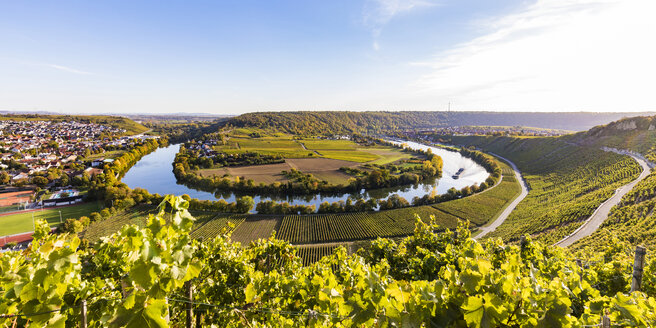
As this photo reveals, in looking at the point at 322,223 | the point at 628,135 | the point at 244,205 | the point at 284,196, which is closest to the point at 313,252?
the point at 322,223

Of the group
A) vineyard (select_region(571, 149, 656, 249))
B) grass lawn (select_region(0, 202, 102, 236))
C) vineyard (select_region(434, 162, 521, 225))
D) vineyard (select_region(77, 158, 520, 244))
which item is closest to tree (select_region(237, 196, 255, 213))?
vineyard (select_region(77, 158, 520, 244))

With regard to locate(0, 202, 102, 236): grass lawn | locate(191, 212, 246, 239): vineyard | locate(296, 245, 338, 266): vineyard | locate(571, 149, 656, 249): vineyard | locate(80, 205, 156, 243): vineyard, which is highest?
locate(571, 149, 656, 249): vineyard

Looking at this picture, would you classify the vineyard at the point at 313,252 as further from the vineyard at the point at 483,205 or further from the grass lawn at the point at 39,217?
the grass lawn at the point at 39,217

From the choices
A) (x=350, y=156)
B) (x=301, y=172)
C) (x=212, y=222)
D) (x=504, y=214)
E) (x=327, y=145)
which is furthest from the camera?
(x=327, y=145)

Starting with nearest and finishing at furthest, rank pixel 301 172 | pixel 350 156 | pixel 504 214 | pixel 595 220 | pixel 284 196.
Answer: pixel 595 220 → pixel 504 214 → pixel 284 196 → pixel 301 172 → pixel 350 156

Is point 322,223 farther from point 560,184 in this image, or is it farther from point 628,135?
point 628,135

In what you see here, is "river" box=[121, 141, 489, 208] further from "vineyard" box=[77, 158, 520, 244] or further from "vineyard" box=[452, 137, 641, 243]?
"vineyard" box=[452, 137, 641, 243]

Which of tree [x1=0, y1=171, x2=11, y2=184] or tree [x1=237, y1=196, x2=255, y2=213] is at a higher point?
tree [x1=0, y1=171, x2=11, y2=184]
